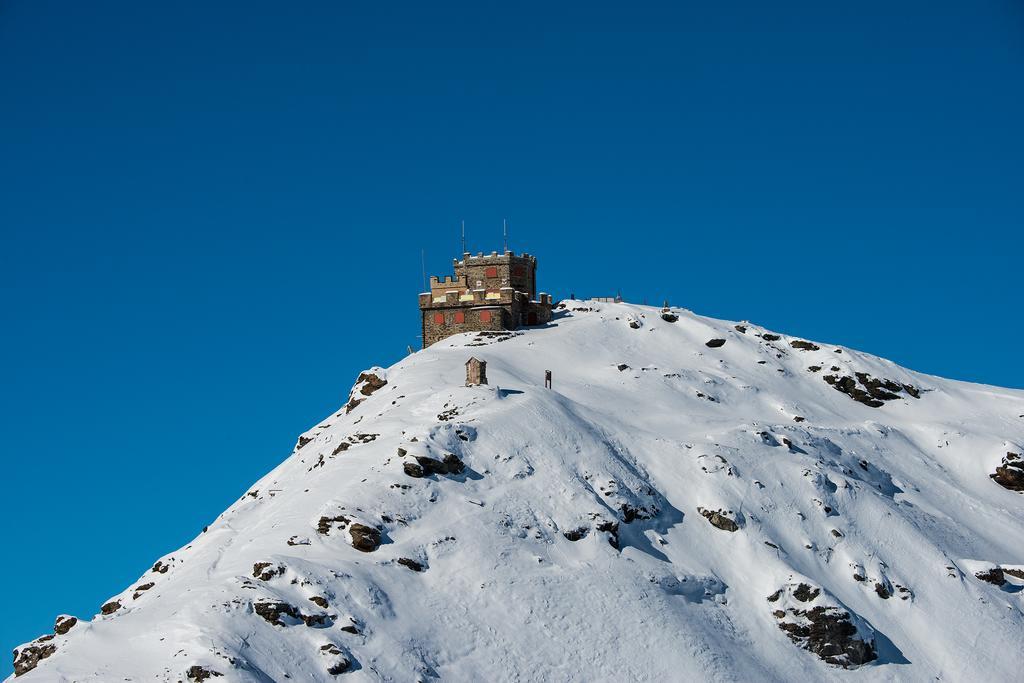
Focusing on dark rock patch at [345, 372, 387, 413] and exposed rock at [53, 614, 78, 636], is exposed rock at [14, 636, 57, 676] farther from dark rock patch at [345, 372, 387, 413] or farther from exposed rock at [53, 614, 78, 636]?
dark rock patch at [345, 372, 387, 413]

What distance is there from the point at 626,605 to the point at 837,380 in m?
47.0

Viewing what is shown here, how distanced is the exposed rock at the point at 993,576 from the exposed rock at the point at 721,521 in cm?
1583

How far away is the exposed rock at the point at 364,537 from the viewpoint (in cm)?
5716

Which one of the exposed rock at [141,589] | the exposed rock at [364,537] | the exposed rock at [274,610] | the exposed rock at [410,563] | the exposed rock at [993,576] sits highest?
the exposed rock at [141,589]

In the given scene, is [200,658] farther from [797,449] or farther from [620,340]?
[620,340]

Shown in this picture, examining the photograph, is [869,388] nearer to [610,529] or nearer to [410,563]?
[610,529]

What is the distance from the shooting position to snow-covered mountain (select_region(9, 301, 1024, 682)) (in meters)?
51.4

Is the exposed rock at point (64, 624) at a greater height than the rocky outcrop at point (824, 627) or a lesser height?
greater

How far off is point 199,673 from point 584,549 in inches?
927

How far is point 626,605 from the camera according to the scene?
195 feet

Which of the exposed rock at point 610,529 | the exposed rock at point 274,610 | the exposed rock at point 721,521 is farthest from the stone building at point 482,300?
the exposed rock at point 274,610

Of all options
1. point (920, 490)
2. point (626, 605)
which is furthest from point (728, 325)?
point (626, 605)

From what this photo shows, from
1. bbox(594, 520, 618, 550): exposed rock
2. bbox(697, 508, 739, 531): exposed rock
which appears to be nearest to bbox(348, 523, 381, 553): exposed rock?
bbox(594, 520, 618, 550): exposed rock

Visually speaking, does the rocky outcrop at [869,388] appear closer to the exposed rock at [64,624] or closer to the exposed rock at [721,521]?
the exposed rock at [721,521]
